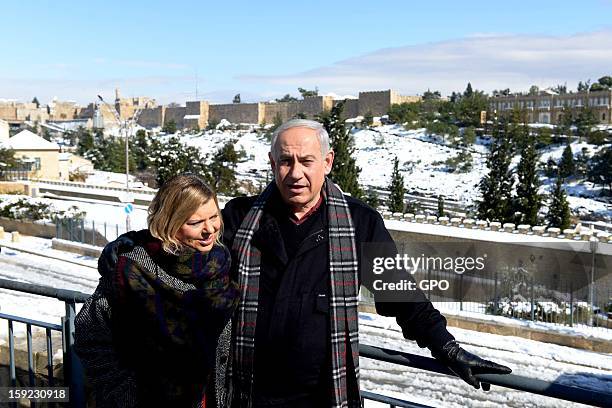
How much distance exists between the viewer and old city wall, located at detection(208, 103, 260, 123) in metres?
73.6

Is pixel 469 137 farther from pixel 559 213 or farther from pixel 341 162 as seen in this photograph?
pixel 341 162

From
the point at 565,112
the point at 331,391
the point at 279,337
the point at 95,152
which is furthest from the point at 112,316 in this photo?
the point at 565,112

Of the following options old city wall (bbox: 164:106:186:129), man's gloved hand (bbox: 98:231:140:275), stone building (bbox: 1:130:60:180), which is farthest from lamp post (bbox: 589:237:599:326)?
old city wall (bbox: 164:106:186:129)

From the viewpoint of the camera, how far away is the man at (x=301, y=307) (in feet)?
6.20

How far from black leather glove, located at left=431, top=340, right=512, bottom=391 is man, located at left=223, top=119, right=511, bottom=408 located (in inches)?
1.3

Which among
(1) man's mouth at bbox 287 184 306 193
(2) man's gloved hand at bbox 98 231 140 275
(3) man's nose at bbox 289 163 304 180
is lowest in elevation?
(2) man's gloved hand at bbox 98 231 140 275

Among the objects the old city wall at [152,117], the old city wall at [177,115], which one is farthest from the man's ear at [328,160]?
the old city wall at [152,117]

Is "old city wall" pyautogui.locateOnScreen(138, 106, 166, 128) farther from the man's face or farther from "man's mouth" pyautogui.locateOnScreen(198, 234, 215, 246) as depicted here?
"man's mouth" pyautogui.locateOnScreen(198, 234, 215, 246)

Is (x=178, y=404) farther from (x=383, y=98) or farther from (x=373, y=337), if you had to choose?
(x=383, y=98)

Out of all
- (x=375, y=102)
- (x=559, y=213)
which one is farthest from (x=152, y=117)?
(x=559, y=213)

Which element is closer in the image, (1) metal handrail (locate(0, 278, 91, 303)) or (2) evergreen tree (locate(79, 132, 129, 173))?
(1) metal handrail (locate(0, 278, 91, 303))

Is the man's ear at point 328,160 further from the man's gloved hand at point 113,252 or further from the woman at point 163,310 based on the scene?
the man's gloved hand at point 113,252

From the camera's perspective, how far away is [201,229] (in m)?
1.81

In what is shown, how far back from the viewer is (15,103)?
8894cm
